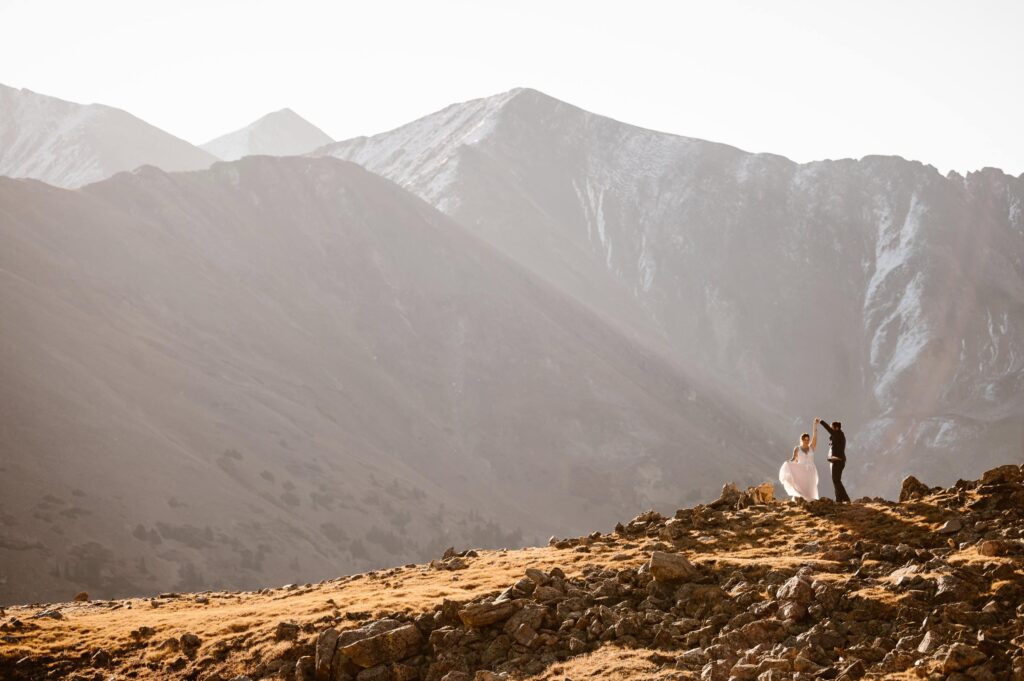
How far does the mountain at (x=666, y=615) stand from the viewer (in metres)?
9.66

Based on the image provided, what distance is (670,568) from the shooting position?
40.1ft

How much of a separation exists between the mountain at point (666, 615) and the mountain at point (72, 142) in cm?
16313

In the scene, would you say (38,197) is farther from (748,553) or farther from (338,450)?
(748,553)

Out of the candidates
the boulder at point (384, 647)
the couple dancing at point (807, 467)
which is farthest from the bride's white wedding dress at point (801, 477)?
the boulder at point (384, 647)

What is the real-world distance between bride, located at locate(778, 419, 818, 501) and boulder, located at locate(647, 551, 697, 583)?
492 centimetres

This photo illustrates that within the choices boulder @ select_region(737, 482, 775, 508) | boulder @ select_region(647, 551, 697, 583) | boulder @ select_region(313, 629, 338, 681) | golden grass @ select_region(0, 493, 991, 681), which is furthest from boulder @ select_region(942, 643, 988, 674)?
Answer: boulder @ select_region(737, 482, 775, 508)

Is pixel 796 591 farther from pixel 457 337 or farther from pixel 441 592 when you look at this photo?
pixel 457 337

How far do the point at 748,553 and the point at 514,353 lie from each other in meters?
84.2

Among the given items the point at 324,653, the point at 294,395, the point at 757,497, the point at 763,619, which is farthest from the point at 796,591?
the point at 294,395

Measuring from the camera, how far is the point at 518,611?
12141 mm

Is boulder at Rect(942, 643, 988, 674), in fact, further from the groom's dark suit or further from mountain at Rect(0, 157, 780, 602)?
mountain at Rect(0, 157, 780, 602)

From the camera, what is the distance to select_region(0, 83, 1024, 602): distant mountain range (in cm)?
5803

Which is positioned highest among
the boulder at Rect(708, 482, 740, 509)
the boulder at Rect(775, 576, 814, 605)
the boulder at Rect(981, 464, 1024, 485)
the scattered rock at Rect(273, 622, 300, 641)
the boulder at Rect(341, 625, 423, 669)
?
the boulder at Rect(981, 464, 1024, 485)

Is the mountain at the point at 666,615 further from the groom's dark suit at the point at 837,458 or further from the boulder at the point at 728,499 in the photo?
the groom's dark suit at the point at 837,458
